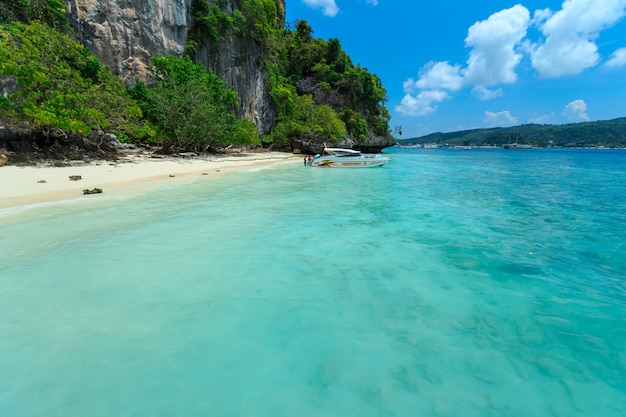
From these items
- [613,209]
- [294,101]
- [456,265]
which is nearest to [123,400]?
[456,265]

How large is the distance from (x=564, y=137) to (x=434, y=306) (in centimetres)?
18121

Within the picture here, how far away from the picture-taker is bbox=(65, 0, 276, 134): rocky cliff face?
21062 millimetres

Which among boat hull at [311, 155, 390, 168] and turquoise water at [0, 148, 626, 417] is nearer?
turquoise water at [0, 148, 626, 417]

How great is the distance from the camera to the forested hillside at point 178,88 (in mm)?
12961

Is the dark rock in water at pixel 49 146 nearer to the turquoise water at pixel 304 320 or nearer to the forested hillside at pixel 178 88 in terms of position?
the forested hillside at pixel 178 88

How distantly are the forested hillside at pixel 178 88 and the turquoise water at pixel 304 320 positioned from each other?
30.3ft

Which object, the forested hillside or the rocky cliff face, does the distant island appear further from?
the rocky cliff face

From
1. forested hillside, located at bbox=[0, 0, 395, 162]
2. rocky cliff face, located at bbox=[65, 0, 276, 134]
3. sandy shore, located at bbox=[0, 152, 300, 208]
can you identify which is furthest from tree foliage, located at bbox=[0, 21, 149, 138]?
rocky cliff face, located at bbox=[65, 0, 276, 134]

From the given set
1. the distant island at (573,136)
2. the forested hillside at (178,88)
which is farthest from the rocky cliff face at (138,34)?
the distant island at (573,136)

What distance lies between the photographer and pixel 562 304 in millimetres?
3869

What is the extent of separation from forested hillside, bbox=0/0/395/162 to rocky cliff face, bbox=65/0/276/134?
3.28 feet

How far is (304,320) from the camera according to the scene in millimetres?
3479

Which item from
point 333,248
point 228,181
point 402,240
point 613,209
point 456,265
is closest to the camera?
point 456,265

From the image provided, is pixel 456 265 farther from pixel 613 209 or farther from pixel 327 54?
pixel 327 54
